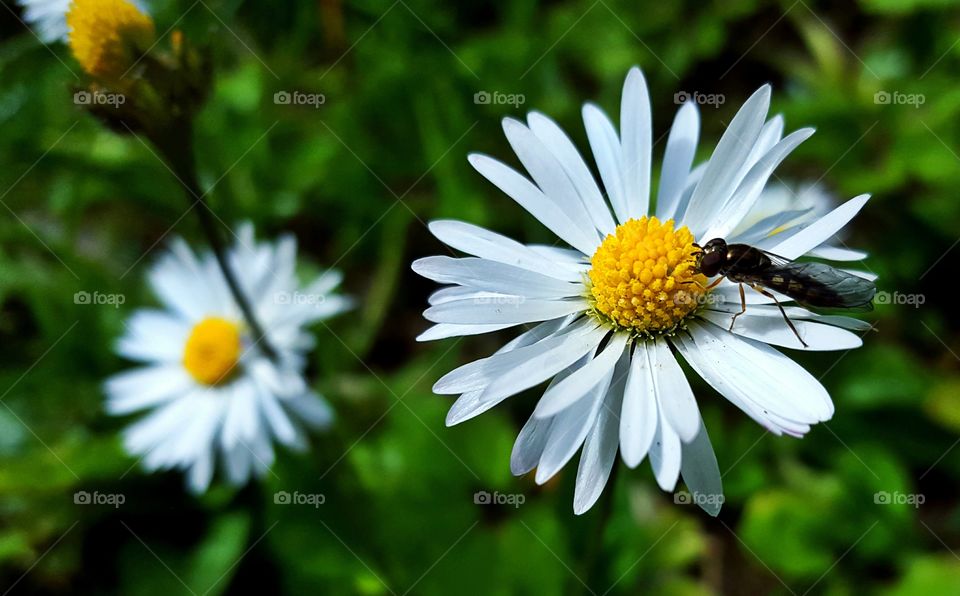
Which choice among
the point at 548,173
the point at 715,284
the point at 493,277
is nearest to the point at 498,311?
the point at 493,277

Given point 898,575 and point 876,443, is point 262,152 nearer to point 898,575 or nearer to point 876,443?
point 876,443

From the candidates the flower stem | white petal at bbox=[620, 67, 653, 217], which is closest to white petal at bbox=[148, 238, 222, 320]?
the flower stem

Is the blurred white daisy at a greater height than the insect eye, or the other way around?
the blurred white daisy

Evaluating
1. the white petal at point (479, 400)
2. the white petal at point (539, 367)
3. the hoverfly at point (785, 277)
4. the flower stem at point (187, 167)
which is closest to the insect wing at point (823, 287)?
the hoverfly at point (785, 277)

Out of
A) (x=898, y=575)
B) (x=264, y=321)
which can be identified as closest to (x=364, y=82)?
(x=264, y=321)

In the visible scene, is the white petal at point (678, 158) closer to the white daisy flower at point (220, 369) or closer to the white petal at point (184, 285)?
the white daisy flower at point (220, 369)

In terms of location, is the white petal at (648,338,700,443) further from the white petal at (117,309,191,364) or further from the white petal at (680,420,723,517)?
the white petal at (117,309,191,364)

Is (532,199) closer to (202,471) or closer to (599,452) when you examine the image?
(599,452)
